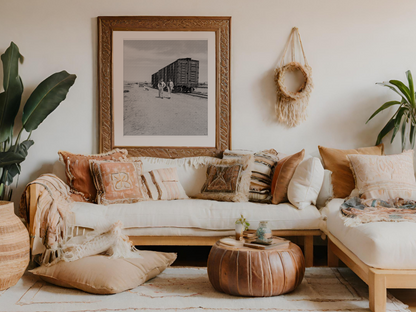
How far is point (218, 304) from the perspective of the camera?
222 centimetres

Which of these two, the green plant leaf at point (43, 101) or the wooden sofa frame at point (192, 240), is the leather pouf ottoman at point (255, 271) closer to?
the wooden sofa frame at point (192, 240)

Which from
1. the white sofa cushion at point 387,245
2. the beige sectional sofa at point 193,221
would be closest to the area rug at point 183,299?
the white sofa cushion at point 387,245

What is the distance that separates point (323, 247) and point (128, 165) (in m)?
2.00

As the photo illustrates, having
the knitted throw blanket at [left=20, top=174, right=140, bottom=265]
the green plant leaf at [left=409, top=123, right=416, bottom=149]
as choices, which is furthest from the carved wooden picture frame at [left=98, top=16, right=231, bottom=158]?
the green plant leaf at [left=409, top=123, right=416, bottom=149]

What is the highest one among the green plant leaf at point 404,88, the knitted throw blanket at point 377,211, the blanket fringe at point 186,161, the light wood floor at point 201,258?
the green plant leaf at point 404,88

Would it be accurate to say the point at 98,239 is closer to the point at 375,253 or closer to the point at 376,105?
the point at 375,253

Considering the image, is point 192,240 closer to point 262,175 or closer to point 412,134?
point 262,175

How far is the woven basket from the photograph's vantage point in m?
2.43

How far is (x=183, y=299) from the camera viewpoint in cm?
230

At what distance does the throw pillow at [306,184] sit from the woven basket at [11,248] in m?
1.99

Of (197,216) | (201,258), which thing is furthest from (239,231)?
(201,258)

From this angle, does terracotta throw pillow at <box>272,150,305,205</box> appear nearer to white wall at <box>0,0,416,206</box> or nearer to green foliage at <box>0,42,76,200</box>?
white wall at <box>0,0,416,206</box>

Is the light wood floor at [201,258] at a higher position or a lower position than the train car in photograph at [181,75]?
lower

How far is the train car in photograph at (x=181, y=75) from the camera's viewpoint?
386 cm
